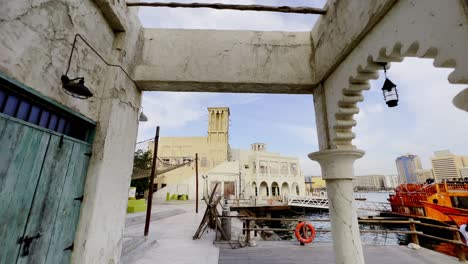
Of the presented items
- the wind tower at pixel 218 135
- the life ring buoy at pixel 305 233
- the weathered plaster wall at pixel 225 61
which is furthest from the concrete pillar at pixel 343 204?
the wind tower at pixel 218 135

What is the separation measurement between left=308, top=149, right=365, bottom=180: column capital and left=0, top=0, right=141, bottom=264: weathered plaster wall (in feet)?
8.64

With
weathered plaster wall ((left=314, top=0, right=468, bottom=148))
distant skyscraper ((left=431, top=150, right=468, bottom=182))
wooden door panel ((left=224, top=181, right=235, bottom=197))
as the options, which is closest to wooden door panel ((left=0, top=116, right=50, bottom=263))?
weathered plaster wall ((left=314, top=0, right=468, bottom=148))

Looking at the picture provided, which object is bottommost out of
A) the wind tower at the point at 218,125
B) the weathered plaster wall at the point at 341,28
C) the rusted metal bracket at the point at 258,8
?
the weathered plaster wall at the point at 341,28

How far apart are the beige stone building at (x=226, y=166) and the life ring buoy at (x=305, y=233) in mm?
20504

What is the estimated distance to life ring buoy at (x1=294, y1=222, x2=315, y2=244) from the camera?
5684 millimetres

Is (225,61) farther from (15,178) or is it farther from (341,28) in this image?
(15,178)

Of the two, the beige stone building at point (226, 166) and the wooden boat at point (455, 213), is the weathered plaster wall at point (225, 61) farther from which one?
the beige stone building at point (226, 166)

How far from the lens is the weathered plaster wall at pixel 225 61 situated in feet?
9.55

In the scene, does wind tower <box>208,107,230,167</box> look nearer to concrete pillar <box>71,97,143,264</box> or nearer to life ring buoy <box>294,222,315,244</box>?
life ring buoy <box>294,222,315,244</box>

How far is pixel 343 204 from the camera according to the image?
2672mm

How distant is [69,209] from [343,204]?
3.12 metres

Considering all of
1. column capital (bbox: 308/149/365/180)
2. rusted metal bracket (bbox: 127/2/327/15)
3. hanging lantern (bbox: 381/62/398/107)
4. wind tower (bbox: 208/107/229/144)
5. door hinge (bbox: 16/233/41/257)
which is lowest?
door hinge (bbox: 16/233/41/257)

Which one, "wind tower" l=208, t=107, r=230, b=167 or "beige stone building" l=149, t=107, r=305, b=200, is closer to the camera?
"beige stone building" l=149, t=107, r=305, b=200

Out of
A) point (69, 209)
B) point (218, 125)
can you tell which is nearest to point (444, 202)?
point (69, 209)
